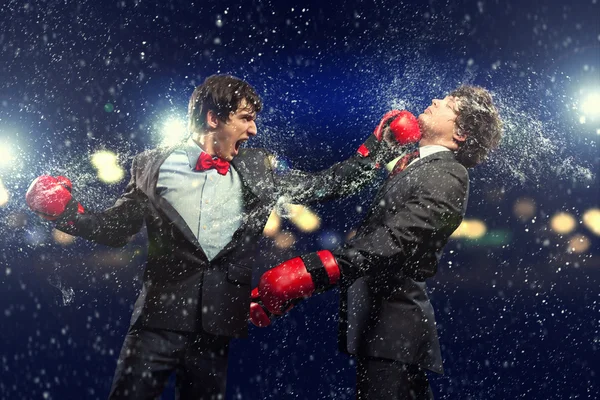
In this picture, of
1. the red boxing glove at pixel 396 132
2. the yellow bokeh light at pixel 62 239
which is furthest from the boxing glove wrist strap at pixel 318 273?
the yellow bokeh light at pixel 62 239

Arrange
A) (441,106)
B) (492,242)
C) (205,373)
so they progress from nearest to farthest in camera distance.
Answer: (205,373), (441,106), (492,242)

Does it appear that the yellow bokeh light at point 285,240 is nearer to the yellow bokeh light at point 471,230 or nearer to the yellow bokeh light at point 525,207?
the yellow bokeh light at point 471,230

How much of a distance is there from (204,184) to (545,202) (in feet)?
10.7

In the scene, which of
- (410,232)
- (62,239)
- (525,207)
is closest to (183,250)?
(410,232)

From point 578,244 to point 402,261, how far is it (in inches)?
140

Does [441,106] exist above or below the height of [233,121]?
above

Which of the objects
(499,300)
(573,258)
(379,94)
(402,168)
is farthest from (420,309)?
(573,258)

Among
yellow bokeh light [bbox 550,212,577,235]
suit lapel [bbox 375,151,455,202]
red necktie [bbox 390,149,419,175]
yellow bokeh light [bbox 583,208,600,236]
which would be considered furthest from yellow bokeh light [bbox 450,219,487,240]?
suit lapel [bbox 375,151,455,202]

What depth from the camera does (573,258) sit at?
192 inches

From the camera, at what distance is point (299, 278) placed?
1.84 m

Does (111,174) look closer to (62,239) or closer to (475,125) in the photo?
(62,239)

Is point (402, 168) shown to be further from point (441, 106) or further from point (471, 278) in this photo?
point (471, 278)

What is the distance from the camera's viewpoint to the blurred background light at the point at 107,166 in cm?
351

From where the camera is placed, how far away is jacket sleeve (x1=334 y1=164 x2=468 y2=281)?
1.88 m
